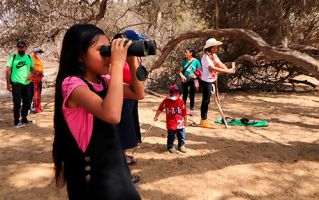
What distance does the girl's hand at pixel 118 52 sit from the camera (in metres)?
1.50

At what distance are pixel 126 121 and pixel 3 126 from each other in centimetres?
455

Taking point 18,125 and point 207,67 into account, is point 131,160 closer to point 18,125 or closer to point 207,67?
point 207,67

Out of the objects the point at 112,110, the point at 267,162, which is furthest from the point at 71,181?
the point at 267,162

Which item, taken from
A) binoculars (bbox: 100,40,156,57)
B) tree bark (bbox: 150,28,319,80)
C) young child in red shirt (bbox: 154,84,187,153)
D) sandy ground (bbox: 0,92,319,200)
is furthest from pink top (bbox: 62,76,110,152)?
tree bark (bbox: 150,28,319,80)

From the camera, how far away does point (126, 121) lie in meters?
3.56

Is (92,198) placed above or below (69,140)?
below

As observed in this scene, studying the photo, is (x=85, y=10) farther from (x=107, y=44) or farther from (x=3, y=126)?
(x=107, y=44)

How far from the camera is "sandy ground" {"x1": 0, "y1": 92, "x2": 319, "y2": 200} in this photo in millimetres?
3779

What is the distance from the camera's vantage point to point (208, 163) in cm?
455

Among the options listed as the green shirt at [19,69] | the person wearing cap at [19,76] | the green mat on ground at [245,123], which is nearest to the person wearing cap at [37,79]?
the person wearing cap at [19,76]

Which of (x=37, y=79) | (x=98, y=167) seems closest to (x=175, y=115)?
(x=98, y=167)

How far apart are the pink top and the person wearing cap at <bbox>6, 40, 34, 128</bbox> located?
18.6ft

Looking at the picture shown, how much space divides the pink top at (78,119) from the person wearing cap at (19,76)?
18.6 ft

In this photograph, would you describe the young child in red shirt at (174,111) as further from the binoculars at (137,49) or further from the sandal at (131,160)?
the binoculars at (137,49)
